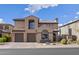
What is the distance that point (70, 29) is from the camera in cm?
1063

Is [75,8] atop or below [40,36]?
atop

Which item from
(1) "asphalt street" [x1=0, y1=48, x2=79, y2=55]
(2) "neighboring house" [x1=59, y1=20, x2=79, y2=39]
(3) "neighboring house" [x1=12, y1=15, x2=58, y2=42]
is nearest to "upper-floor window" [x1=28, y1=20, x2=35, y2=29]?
(3) "neighboring house" [x1=12, y1=15, x2=58, y2=42]

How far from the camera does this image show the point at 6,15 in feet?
34.8

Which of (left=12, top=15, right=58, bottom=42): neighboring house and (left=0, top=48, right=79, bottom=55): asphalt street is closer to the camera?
(left=0, top=48, right=79, bottom=55): asphalt street

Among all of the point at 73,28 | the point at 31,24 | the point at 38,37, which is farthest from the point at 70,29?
the point at 31,24

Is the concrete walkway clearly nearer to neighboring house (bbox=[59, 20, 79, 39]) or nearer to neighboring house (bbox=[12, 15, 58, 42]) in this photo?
neighboring house (bbox=[12, 15, 58, 42])

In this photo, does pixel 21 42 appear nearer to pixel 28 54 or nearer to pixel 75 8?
pixel 28 54

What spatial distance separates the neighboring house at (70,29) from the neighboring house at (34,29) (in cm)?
17

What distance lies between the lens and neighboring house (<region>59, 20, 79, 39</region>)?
34.8 ft

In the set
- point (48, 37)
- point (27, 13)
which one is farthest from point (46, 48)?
point (27, 13)

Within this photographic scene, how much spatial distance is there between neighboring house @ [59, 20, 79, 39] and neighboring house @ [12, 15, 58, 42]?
0.17 m
